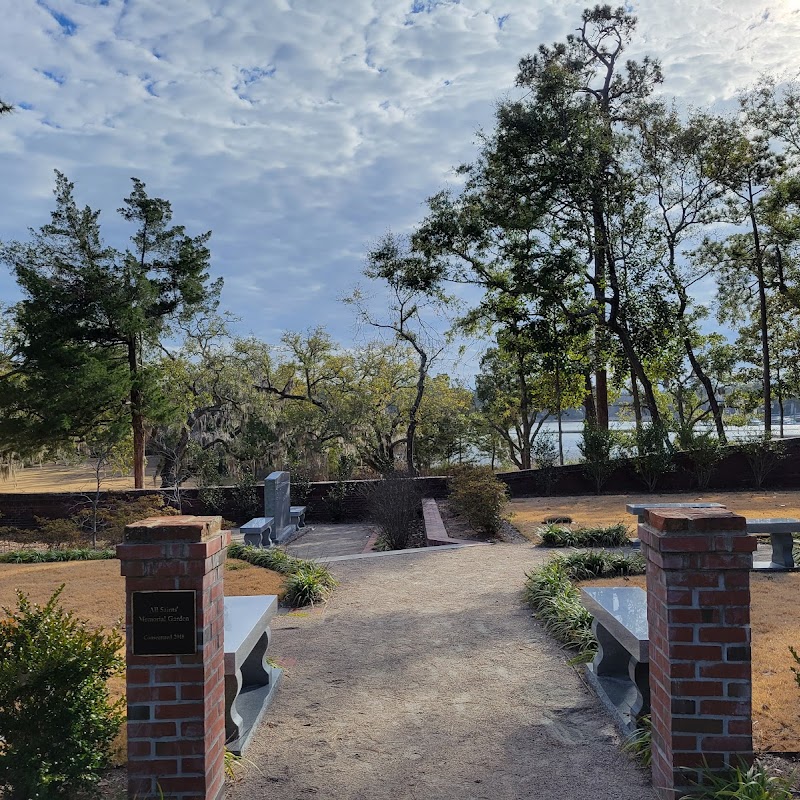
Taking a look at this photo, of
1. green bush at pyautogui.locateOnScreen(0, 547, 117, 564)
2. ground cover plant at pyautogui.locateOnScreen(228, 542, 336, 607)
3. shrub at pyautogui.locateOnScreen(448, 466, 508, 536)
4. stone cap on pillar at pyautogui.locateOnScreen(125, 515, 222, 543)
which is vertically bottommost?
green bush at pyautogui.locateOnScreen(0, 547, 117, 564)

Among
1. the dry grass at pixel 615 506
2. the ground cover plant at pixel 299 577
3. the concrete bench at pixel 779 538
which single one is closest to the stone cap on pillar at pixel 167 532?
the ground cover plant at pixel 299 577

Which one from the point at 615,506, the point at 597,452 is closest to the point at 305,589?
the point at 615,506

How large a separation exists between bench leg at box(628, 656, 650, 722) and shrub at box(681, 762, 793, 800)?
0.81 metres

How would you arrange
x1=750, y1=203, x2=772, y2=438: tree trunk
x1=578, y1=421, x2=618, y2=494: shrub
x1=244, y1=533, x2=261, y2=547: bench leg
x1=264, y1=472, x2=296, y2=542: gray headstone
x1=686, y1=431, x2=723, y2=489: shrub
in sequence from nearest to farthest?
x1=244, y1=533, x2=261, y2=547: bench leg → x1=264, y1=472, x2=296, y2=542: gray headstone → x1=686, y1=431, x2=723, y2=489: shrub → x1=578, y1=421, x2=618, y2=494: shrub → x1=750, y1=203, x2=772, y2=438: tree trunk

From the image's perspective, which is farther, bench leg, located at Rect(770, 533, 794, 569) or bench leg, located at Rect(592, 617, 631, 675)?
bench leg, located at Rect(770, 533, 794, 569)

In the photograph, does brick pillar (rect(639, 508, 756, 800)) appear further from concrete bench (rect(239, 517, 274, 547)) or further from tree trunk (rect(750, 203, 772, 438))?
tree trunk (rect(750, 203, 772, 438))

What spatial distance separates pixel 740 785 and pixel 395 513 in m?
8.59

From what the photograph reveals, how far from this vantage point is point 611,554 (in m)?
7.49

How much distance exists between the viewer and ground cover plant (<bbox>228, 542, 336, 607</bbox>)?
660 centimetres

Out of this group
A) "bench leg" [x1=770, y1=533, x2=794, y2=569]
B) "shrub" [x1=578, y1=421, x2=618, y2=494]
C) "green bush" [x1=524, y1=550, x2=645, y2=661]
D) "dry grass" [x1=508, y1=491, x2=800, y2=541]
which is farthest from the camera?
"shrub" [x1=578, y1=421, x2=618, y2=494]

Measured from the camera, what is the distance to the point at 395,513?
11055 mm

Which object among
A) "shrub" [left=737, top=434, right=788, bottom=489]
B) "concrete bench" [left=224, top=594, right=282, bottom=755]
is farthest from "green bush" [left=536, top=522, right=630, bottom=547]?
"shrub" [left=737, top=434, right=788, bottom=489]

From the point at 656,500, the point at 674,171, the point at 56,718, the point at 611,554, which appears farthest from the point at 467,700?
the point at 674,171

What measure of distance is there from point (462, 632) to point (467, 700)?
1.37m
